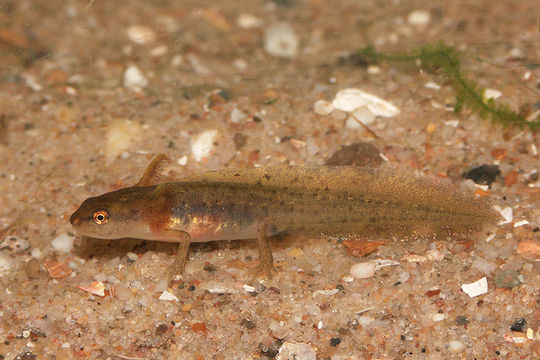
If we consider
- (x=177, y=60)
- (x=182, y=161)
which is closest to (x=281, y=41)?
(x=177, y=60)

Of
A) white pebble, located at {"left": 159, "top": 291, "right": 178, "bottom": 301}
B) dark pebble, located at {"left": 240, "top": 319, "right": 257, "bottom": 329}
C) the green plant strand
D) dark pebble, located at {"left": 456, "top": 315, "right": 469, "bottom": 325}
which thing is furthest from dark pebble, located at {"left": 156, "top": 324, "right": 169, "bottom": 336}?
the green plant strand

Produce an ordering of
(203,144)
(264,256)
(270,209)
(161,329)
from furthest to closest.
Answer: (203,144)
(270,209)
(264,256)
(161,329)

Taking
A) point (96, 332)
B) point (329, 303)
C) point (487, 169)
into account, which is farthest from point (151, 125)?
point (487, 169)

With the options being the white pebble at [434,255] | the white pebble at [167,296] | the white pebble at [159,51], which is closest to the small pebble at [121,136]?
the white pebble at [159,51]

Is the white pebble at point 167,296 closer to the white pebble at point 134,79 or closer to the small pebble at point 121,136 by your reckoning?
the small pebble at point 121,136

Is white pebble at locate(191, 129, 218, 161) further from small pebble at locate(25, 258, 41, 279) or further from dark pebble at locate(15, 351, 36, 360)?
dark pebble at locate(15, 351, 36, 360)

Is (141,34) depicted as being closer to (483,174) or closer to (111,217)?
(111,217)

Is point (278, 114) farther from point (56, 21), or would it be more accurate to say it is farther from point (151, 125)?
point (56, 21)
